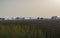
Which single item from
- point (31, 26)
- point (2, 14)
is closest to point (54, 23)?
point (31, 26)

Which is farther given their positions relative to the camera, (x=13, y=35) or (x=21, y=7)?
(x=21, y=7)

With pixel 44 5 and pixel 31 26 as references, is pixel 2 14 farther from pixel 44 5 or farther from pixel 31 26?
pixel 31 26

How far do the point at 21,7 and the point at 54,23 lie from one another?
105 cm

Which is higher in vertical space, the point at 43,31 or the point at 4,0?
the point at 4,0

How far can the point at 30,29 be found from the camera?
2.19 ft

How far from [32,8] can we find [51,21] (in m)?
1.01

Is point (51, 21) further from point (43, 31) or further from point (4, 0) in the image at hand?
point (4, 0)

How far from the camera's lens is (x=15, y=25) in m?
0.68

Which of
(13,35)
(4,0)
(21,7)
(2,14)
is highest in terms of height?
(4,0)

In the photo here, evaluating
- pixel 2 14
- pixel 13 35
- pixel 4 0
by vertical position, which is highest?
pixel 4 0

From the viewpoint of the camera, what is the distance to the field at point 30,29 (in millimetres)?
662

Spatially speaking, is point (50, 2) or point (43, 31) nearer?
point (43, 31)

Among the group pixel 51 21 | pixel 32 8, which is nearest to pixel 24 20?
pixel 51 21

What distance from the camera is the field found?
66 centimetres
